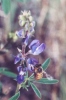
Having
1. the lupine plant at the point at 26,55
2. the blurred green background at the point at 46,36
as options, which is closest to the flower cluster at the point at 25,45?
the lupine plant at the point at 26,55

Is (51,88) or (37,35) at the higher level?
(37,35)

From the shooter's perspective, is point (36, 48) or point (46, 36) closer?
point (36, 48)

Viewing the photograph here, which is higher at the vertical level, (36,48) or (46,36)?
(46,36)

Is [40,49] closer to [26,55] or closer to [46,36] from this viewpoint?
[26,55]

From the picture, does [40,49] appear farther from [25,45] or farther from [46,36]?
[46,36]

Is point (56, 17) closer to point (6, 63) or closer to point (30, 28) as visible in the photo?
point (6, 63)

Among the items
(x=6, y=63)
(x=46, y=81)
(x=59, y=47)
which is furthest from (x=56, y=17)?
(x=46, y=81)

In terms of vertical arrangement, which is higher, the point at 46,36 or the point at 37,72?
the point at 46,36

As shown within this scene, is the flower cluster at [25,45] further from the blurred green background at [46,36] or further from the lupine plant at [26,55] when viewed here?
the blurred green background at [46,36]

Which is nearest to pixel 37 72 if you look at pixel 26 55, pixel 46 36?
pixel 26 55
